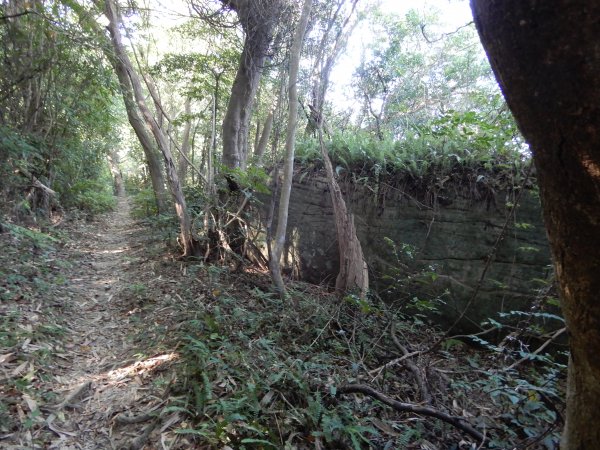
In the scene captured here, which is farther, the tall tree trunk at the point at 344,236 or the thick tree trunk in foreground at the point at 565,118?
the tall tree trunk at the point at 344,236

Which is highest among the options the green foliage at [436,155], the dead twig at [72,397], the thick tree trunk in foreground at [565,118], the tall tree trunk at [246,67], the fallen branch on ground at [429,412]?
the tall tree trunk at [246,67]

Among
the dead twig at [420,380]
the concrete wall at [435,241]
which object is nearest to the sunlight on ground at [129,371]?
the dead twig at [420,380]

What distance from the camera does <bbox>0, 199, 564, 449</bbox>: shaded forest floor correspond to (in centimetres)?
272

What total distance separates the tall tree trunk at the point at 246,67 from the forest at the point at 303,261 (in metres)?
0.04

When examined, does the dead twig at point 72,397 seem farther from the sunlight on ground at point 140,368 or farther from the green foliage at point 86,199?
the green foliage at point 86,199

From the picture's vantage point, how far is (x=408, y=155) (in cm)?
661

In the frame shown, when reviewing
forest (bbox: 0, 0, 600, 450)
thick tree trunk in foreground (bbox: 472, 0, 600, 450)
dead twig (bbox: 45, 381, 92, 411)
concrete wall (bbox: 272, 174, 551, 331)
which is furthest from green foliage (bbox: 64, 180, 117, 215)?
thick tree trunk in foreground (bbox: 472, 0, 600, 450)

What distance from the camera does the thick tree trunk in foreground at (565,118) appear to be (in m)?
0.90

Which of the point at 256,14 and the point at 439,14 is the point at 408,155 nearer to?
the point at 256,14

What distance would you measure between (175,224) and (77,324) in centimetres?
465

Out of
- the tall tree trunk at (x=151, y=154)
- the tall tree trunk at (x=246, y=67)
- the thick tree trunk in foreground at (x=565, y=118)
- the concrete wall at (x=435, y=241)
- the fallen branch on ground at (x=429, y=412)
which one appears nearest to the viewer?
the thick tree trunk in foreground at (x=565, y=118)

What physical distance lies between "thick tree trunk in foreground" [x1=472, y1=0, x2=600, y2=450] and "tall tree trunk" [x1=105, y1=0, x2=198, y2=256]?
20.4 ft

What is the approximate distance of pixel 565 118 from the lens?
952 mm

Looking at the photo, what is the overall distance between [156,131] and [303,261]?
355cm
